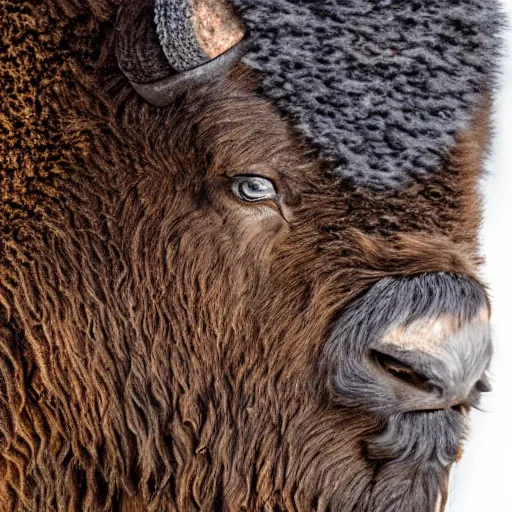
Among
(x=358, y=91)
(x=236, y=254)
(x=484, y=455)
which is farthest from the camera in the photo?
(x=484, y=455)

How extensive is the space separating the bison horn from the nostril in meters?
0.81

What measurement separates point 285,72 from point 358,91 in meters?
0.18

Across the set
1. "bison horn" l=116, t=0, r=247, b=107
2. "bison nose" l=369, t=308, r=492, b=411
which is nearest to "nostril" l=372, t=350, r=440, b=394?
"bison nose" l=369, t=308, r=492, b=411

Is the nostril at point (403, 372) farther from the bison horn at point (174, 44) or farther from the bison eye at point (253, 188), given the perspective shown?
the bison horn at point (174, 44)

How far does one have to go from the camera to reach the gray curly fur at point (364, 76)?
219 centimetres

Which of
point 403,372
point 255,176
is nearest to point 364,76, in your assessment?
point 255,176

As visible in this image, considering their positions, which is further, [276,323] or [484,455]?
[484,455]

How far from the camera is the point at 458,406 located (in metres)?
2.35

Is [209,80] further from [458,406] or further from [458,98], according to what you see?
[458,406]

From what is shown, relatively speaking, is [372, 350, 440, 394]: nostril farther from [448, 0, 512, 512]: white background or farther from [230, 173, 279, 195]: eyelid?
[448, 0, 512, 512]: white background

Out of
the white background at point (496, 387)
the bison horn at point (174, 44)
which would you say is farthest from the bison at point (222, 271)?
the white background at point (496, 387)

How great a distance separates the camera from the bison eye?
7.52 ft

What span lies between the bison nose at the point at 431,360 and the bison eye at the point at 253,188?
457 mm

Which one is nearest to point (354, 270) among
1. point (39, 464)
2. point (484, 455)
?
point (39, 464)
